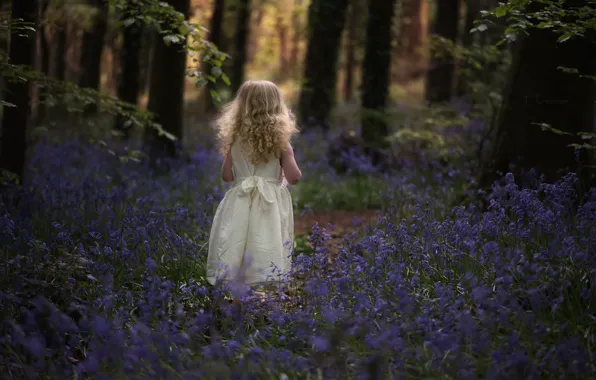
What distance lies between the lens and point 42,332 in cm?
411

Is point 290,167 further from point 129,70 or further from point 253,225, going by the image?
point 129,70

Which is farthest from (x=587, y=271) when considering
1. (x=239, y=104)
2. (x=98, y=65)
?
(x=98, y=65)

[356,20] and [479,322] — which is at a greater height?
[356,20]

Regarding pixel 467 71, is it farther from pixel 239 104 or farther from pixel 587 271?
pixel 587 271

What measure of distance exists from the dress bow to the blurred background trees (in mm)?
1287

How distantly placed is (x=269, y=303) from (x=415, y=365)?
1420 mm

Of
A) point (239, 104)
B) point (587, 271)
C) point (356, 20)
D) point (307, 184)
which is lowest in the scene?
point (307, 184)

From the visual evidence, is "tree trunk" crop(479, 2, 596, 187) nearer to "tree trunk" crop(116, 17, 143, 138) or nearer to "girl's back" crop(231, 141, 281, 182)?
"girl's back" crop(231, 141, 281, 182)

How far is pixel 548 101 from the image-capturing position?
6.52 metres

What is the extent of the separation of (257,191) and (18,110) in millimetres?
3762

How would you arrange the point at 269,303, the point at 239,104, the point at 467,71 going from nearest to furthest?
the point at 269,303, the point at 239,104, the point at 467,71

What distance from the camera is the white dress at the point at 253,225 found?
17.0ft

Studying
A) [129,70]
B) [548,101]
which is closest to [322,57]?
[129,70]

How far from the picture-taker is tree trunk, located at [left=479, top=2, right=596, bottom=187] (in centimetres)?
634
